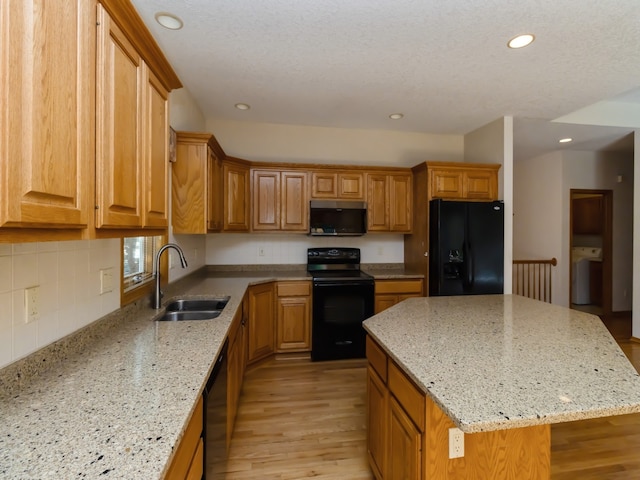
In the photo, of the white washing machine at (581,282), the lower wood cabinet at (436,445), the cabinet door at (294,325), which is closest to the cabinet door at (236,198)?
the cabinet door at (294,325)

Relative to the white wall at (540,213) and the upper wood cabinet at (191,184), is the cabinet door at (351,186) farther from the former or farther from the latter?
the white wall at (540,213)

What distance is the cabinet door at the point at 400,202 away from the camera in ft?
11.9

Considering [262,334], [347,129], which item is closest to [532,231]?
[347,129]

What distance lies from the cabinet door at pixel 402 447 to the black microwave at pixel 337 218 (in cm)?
236

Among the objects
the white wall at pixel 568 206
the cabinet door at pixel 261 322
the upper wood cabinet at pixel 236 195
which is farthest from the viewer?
the white wall at pixel 568 206

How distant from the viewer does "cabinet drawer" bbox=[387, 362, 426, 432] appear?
3.56ft

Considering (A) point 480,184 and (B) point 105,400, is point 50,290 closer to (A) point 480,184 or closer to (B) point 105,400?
(B) point 105,400

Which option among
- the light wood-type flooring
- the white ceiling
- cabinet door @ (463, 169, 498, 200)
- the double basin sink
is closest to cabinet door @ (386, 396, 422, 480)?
the light wood-type flooring

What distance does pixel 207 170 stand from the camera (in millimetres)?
2484

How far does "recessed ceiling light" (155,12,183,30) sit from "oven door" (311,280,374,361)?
235 centimetres

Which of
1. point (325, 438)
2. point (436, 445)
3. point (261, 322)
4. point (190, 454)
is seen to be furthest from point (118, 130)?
point (261, 322)

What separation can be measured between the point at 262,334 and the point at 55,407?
7.40 feet

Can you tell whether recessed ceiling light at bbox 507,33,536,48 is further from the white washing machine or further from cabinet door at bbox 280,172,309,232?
the white washing machine

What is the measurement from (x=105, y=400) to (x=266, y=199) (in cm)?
266
